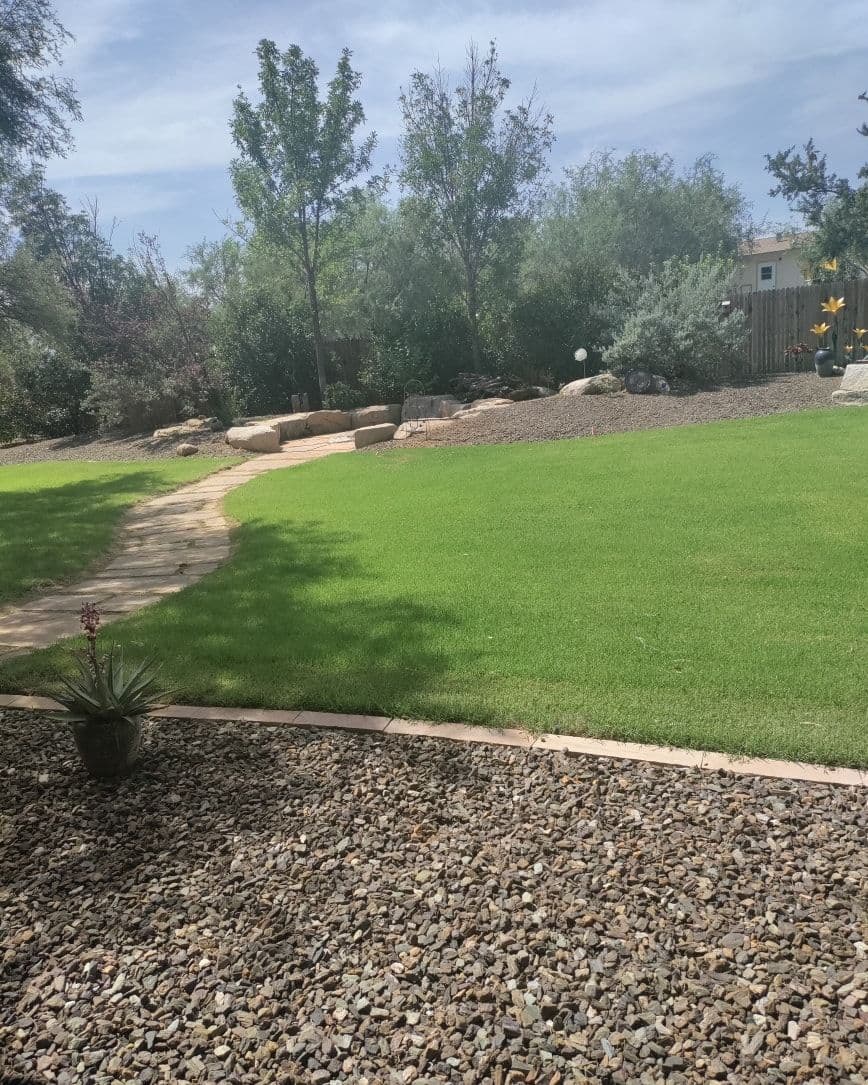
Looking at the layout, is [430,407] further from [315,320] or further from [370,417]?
[315,320]

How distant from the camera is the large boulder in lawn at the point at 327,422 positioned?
16.4m

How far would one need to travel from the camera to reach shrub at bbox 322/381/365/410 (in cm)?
1909

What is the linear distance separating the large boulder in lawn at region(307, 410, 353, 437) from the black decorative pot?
13.8m

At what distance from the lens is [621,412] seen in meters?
12.6

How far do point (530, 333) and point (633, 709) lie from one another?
683 inches

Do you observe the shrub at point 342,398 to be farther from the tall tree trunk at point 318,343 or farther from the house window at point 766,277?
the house window at point 766,277

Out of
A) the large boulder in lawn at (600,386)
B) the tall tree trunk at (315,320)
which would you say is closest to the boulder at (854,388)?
the large boulder in lawn at (600,386)

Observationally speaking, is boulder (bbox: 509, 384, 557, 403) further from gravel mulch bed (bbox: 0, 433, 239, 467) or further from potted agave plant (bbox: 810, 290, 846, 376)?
gravel mulch bed (bbox: 0, 433, 239, 467)

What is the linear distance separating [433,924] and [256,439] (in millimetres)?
13101

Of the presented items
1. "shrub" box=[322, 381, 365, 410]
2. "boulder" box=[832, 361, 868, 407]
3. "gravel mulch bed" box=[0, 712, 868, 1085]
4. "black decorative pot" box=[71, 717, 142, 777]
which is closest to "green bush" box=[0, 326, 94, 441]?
"shrub" box=[322, 381, 365, 410]

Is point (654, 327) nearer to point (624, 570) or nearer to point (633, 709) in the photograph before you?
point (624, 570)

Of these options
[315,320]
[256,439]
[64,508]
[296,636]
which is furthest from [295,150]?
[296,636]

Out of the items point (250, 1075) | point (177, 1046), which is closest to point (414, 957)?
point (250, 1075)

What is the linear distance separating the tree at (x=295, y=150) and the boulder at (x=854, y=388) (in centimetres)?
1224
